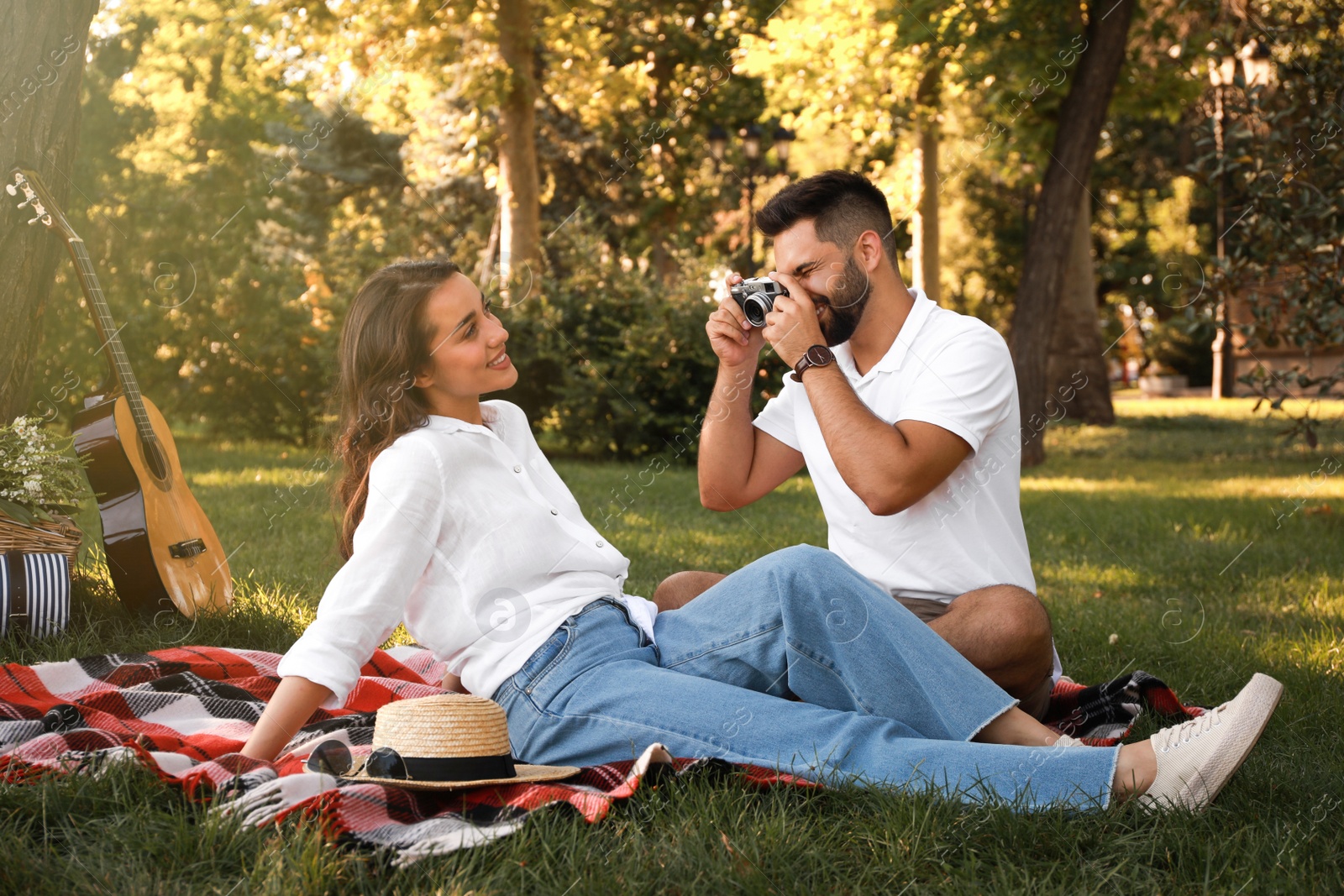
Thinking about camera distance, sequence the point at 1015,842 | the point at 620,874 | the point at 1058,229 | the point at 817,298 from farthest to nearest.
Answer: the point at 1058,229 < the point at 817,298 < the point at 1015,842 < the point at 620,874

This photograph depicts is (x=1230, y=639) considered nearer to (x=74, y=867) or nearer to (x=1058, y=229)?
(x=74, y=867)

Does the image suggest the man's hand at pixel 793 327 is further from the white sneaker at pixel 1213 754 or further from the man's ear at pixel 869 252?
the white sneaker at pixel 1213 754

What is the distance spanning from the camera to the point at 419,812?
2.27 meters

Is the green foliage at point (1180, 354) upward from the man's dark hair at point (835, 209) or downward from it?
downward

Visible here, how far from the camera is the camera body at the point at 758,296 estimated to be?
10.5ft

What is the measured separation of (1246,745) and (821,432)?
125cm

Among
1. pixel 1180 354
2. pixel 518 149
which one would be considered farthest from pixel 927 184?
pixel 1180 354

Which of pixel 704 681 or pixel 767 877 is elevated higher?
pixel 704 681

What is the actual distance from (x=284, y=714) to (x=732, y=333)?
1.61 meters

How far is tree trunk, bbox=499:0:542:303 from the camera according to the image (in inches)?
463

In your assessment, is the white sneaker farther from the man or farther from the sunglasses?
the sunglasses

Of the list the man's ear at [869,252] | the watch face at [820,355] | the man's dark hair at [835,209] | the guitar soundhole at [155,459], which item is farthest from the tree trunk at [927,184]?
the watch face at [820,355]

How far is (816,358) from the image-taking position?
304 cm

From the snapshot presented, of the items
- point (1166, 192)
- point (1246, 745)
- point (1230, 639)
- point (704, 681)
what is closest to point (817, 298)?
point (704, 681)
